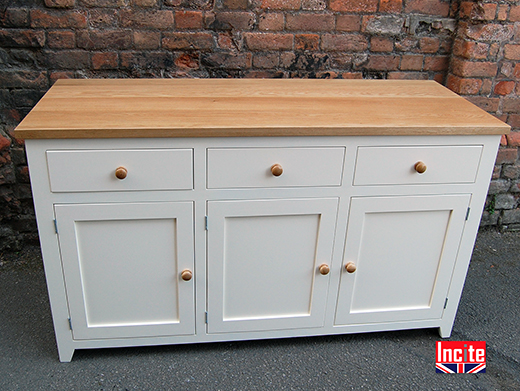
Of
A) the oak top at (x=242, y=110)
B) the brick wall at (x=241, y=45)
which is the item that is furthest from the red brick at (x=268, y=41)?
the oak top at (x=242, y=110)

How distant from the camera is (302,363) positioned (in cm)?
186

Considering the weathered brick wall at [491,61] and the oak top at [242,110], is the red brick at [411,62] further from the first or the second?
the oak top at [242,110]

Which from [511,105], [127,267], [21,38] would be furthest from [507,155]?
[21,38]

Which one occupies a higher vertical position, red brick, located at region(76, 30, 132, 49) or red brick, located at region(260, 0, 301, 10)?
red brick, located at region(260, 0, 301, 10)

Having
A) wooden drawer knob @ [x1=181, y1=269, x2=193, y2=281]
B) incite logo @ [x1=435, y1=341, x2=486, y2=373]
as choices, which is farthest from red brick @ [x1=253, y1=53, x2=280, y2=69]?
Result: incite logo @ [x1=435, y1=341, x2=486, y2=373]

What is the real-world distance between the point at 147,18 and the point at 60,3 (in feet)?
1.13

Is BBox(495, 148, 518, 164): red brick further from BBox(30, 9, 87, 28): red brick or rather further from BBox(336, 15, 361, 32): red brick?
BBox(30, 9, 87, 28): red brick

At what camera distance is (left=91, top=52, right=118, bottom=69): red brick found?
2135 mm

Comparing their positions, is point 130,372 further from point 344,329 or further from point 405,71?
point 405,71

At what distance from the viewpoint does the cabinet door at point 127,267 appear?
1616 mm

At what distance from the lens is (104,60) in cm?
214

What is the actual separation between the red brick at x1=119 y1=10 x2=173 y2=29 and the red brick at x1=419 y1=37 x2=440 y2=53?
3.73ft

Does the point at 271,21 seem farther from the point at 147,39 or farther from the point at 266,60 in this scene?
the point at 147,39

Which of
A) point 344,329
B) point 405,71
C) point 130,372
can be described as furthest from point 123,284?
point 405,71
